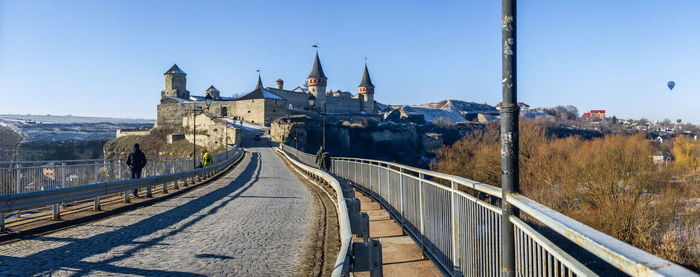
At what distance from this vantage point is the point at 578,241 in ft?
7.22

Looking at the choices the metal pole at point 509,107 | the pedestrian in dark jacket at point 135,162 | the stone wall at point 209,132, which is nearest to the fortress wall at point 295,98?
the stone wall at point 209,132

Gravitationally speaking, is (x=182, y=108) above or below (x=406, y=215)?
above

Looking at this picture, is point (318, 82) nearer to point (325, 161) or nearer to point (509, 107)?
point (325, 161)

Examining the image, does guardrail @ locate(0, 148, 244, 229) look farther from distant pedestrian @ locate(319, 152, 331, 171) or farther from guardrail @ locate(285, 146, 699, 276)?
distant pedestrian @ locate(319, 152, 331, 171)

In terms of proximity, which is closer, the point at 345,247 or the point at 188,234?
the point at 345,247

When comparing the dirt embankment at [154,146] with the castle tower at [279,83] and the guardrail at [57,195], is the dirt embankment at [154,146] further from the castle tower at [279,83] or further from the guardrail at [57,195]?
the guardrail at [57,195]

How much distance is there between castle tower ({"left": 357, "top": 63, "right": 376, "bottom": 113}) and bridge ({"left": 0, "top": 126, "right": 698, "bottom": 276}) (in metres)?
124

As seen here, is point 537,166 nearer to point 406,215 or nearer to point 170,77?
point 406,215

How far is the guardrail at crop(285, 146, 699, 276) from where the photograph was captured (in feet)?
6.25

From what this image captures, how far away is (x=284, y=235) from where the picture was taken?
8.57m

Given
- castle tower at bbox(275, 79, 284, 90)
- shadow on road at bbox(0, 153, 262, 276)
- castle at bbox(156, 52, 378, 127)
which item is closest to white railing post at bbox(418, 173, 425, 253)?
shadow on road at bbox(0, 153, 262, 276)

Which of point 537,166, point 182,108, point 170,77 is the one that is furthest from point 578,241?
point 170,77

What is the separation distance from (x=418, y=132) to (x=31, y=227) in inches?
4596

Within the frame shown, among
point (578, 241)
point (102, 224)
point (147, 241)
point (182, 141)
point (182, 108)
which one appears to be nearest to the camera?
point (578, 241)
